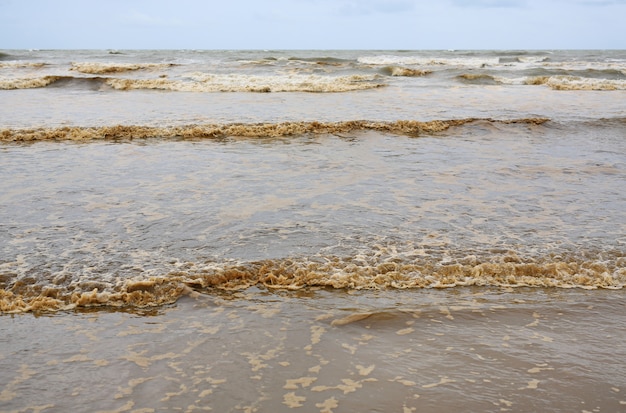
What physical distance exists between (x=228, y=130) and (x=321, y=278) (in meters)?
7.13

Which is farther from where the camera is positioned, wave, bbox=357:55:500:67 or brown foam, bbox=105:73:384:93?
wave, bbox=357:55:500:67

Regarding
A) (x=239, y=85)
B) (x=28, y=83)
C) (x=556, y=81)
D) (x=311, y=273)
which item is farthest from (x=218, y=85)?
(x=311, y=273)

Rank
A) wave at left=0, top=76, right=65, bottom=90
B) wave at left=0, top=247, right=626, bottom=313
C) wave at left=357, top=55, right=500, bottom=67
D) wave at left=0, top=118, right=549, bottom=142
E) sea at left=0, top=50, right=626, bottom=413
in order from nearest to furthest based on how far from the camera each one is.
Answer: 1. sea at left=0, top=50, right=626, bottom=413
2. wave at left=0, top=247, right=626, bottom=313
3. wave at left=0, top=118, right=549, bottom=142
4. wave at left=0, top=76, right=65, bottom=90
5. wave at left=357, top=55, right=500, bottom=67

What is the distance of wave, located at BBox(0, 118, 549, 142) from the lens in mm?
10524

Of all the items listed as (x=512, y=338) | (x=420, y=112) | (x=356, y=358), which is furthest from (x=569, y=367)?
(x=420, y=112)

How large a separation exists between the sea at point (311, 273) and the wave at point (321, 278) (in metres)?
0.02

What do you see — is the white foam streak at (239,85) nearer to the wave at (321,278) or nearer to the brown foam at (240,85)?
the brown foam at (240,85)

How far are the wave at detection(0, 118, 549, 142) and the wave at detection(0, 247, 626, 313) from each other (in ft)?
21.4

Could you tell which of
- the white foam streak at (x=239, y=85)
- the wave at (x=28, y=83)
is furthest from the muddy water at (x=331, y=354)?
the wave at (x=28, y=83)

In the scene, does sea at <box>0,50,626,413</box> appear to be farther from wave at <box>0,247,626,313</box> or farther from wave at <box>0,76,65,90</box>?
wave at <box>0,76,65,90</box>

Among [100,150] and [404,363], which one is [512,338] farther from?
[100,150]

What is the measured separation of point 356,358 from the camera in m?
3.32

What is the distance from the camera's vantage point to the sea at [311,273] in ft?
→ 9.99

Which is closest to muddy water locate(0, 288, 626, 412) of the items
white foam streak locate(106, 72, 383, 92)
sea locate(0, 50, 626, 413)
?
sea locate(0, 50, 626, 413)
